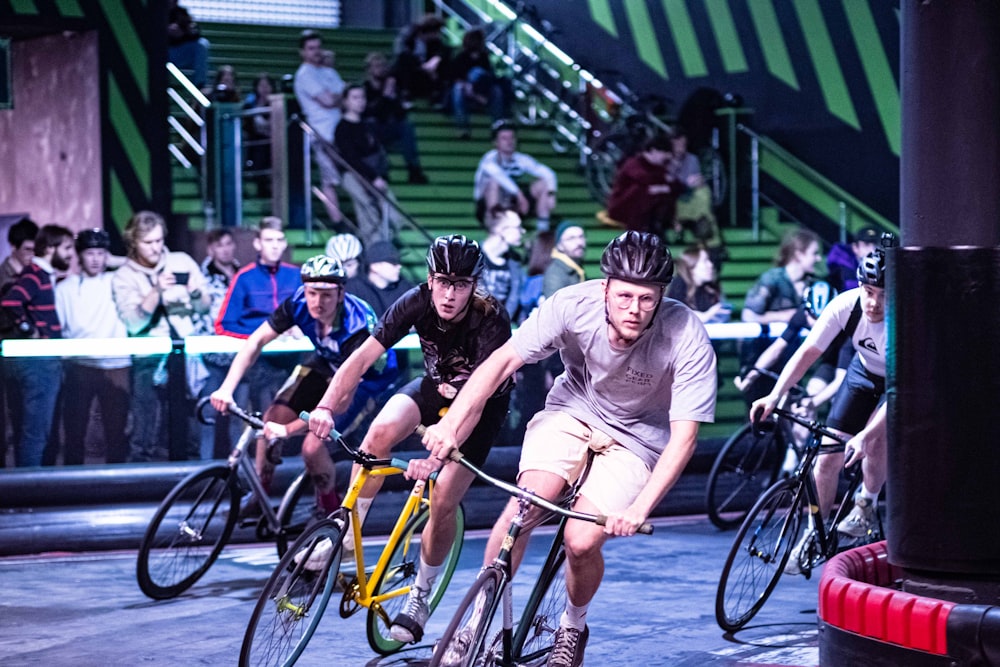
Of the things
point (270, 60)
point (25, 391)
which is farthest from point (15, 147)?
point (25, 391)

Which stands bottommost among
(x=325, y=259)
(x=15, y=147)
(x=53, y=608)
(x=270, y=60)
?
(x=53, y=608)

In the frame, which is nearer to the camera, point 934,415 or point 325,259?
point 934,415

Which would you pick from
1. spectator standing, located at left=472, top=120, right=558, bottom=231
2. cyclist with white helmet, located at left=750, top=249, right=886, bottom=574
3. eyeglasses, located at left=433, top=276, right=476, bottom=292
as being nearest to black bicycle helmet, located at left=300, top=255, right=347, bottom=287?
eyeglasses, located at left=433, top=276, right=476, bottom=292

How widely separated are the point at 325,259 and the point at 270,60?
11.9 meters

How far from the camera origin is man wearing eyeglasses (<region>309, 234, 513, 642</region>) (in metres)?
6.76

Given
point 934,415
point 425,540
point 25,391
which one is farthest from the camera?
point 25,391

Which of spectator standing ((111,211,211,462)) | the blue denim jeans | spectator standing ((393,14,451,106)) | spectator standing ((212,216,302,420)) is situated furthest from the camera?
spectator standing ((393,14,451,106))

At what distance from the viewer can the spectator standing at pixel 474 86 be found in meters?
18.0

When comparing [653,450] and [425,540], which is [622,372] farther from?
[425,540]

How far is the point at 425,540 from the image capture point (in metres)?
7.01

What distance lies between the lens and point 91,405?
9836 millimetres

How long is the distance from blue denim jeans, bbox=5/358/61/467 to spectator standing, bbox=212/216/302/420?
1.13 meters

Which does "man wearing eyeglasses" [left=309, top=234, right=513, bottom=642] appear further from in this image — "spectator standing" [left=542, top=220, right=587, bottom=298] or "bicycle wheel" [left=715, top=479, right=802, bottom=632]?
"spectator standing" [left=542, top=220, right=587, bottom=298]

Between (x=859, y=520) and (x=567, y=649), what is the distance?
308cm
